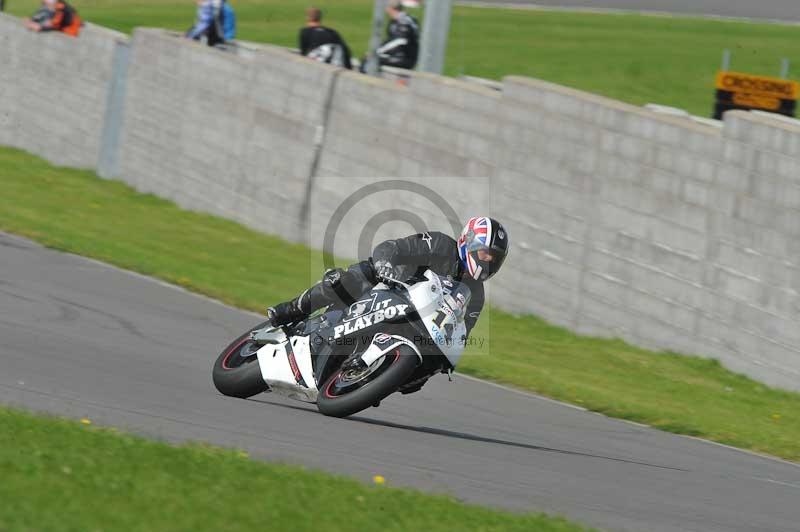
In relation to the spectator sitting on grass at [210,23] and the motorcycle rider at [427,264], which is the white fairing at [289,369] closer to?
the motorcycle rider at [427,264]

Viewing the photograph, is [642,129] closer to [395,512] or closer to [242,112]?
[242,112]

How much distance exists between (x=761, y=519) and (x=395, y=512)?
2563 millimetres

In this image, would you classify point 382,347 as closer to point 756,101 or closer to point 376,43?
point 756,101

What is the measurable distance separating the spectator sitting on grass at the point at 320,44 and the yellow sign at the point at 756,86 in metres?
5.43

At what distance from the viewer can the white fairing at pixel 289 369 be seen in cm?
878

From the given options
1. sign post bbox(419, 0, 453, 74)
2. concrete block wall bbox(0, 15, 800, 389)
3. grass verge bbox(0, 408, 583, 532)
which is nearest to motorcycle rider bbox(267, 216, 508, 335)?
grass verge bbox(0, 408, 583, 532)

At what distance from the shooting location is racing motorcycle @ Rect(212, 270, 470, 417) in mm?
8312

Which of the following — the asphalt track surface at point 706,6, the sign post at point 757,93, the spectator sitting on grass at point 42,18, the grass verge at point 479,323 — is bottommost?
the grass verge at point 479,323

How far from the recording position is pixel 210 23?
2112 cm

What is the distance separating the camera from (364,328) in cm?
855

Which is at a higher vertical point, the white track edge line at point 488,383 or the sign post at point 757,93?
the sign post at point 757,93

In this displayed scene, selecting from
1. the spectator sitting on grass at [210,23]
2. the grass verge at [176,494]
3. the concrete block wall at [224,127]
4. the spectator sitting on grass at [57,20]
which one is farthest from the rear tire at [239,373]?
the spectator sitting on grass at [57,20]

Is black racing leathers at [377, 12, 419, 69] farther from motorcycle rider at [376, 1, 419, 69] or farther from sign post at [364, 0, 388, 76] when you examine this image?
sign post at [364, 0, 388, 76]

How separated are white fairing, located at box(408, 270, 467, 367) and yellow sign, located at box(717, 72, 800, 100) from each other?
34.4 feet
